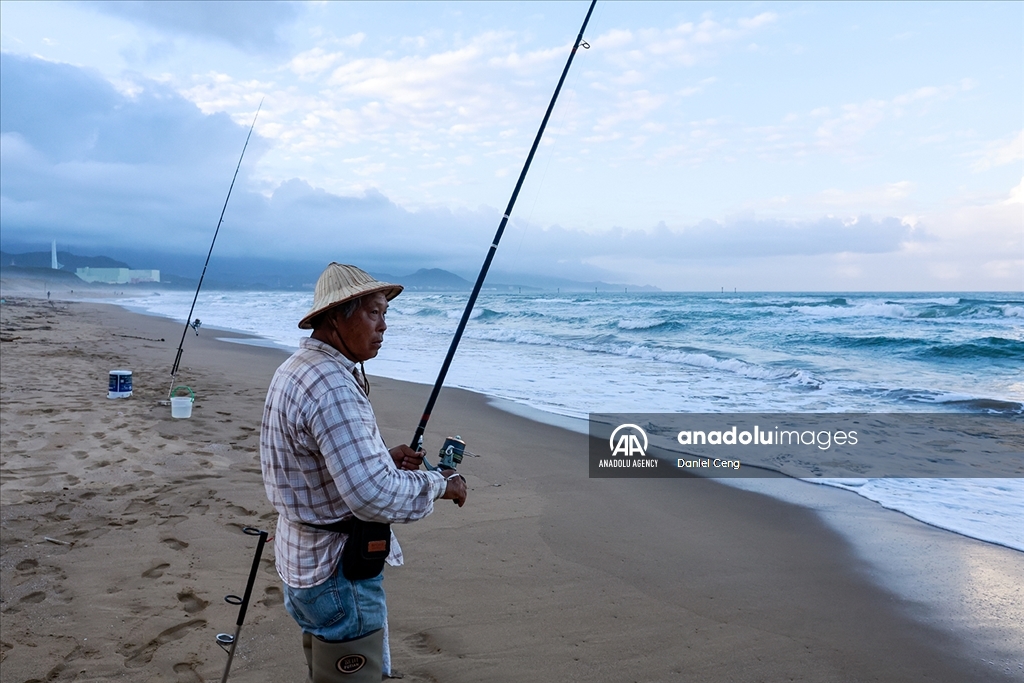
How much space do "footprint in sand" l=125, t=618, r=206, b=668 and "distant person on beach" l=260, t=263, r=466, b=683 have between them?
4.34 feet

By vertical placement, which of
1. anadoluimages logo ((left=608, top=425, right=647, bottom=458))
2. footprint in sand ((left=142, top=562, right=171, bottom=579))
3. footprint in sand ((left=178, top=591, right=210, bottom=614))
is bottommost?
Answer: footprint in sand ((left=178, top=591, right=210, bottom=614))

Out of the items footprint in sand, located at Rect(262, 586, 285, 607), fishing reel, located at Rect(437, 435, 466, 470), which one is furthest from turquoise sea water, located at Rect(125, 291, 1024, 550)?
footprint in sand, located at Rect(262, 586, 285, 607)

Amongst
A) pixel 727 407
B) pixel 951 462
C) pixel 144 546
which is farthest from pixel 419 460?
pixel 727 407

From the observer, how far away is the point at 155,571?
3256 millimetres

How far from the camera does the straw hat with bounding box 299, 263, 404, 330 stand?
5.17 ft

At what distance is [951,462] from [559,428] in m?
3.47

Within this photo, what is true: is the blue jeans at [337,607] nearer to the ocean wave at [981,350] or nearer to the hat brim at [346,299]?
the hat brim at [346,299]

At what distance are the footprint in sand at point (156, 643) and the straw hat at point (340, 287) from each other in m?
1.76

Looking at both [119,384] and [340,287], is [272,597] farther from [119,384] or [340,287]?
[119,384]

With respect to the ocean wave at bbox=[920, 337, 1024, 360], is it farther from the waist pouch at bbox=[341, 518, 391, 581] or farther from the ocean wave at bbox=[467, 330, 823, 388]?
the waist pouch at bbox=[341, 518, 391, 581]

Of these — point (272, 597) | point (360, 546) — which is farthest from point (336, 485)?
point (272, 597)

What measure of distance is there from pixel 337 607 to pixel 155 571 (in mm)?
2177

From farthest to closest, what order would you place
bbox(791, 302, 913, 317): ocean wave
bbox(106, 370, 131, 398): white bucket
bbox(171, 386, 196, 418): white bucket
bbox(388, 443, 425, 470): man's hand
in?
1. bbox(791, 302, 913, 317): ocean wave
2. bbox(106, 370, 131, 398): white bucket
3. bbox(171, 386, 196, 418): white bucket
4. bbox(388, 443, 425, 470): man's hand

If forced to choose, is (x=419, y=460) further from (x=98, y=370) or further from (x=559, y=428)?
(x=98, y=370)
